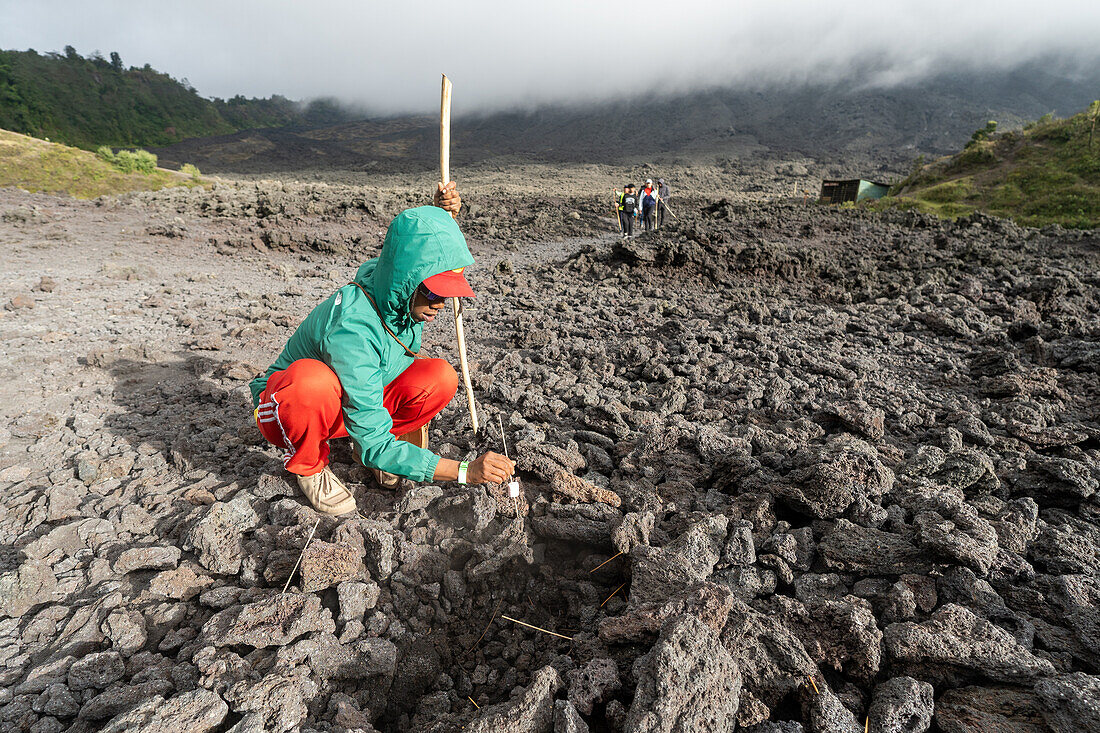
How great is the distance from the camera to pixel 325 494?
2498mm

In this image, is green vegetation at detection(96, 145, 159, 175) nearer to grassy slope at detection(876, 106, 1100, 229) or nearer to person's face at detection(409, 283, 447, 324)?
person's face at detection(409, 283, 447, 324)

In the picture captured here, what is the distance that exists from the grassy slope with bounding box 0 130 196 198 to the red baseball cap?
1478 centimetres

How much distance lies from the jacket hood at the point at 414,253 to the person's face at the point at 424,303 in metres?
0.03

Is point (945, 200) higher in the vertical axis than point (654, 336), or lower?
higher

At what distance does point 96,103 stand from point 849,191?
173 ft

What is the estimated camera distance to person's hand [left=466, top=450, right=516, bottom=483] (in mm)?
2244

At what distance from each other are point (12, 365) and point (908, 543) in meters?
5.96

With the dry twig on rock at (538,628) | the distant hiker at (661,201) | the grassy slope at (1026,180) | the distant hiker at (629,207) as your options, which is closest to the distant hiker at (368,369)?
the dry twig on rock at (538,628)

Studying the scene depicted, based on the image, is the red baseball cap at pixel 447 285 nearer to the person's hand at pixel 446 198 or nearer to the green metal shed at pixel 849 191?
the person's hand at pixel 446 198

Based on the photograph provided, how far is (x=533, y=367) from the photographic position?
4.41 meters

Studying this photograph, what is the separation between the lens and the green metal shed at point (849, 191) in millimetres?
19359

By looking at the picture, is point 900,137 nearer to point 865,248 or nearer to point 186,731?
point 865,248

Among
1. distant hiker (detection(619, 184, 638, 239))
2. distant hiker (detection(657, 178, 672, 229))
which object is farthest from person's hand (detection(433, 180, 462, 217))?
distant hiker (detection(657, 178, 672, 229))

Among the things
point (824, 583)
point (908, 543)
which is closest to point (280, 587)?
point (824, 583)
